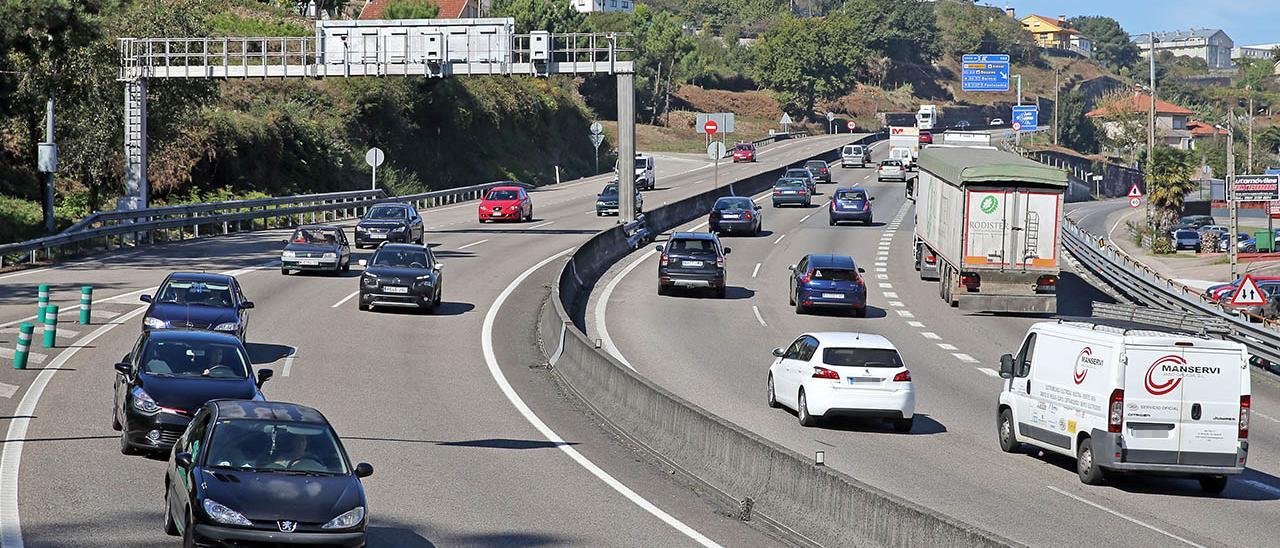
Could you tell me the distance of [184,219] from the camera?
47125 millimetres

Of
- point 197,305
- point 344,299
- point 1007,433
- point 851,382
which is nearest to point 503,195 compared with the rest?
point 344,299

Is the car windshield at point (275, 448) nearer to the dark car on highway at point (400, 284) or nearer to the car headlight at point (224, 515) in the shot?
the car headlight at point (224, 515)

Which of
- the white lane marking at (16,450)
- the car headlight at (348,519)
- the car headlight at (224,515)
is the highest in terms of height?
the car headlight at (224,515)

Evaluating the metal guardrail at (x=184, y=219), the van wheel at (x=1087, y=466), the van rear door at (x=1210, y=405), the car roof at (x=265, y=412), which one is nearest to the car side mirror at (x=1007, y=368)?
the van wheel at (x=1087, y=466)

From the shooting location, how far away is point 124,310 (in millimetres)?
29750

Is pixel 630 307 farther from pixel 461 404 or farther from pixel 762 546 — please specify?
pixel 762 546

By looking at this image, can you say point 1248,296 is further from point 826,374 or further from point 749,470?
point 749,470

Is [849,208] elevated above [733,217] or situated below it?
above

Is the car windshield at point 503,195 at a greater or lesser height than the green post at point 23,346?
greater

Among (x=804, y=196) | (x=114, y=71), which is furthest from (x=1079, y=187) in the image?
(x=114, y=71)

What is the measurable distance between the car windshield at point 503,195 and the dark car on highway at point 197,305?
3386 cm

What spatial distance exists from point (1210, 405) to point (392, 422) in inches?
416

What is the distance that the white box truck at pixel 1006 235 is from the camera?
1435 inches

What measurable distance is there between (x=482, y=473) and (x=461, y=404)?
16.4ft
